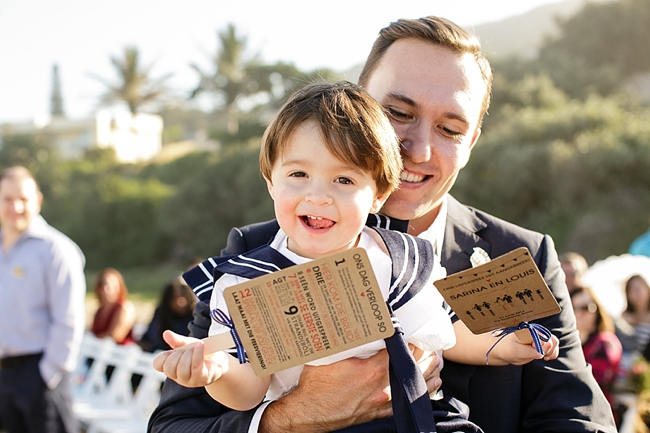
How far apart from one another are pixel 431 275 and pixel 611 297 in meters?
6.48

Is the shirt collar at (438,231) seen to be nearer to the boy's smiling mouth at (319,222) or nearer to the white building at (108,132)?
the boy's smiling mouth at (319,222)

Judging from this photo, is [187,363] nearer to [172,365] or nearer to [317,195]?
[172,365]

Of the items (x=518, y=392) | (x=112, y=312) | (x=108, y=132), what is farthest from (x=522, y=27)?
(x=518, y=392)

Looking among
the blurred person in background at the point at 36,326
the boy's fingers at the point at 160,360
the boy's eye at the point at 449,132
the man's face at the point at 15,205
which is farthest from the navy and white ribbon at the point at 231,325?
the man's face at the point at 15,205

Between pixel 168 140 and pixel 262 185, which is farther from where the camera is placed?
pixel 168 140

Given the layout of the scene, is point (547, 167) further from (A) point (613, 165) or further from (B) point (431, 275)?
(B) point (431, 275)

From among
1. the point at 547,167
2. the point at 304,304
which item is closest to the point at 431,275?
the point at 304,304

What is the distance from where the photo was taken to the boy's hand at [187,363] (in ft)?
5.31

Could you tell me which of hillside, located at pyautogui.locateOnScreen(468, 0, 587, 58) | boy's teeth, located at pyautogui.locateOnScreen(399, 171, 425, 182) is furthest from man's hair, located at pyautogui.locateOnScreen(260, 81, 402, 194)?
hillside, located at pyautogui.locateOnScreen(468, 0, 587, 58)

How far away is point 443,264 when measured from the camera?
232cm

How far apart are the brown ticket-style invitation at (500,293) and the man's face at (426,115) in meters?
0.41

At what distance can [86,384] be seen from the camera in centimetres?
783

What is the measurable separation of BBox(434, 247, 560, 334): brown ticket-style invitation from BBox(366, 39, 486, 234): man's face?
0.41 m

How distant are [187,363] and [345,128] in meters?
0.71
